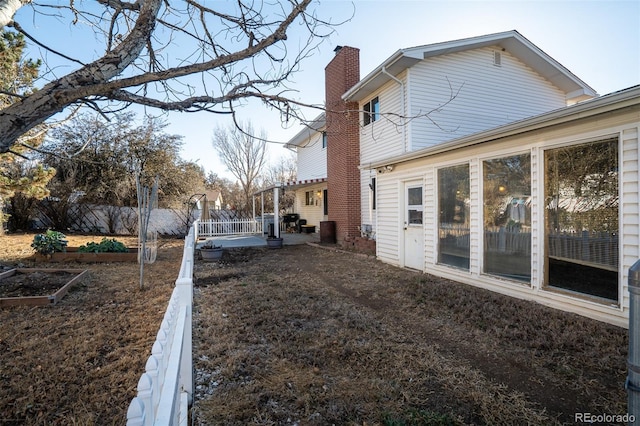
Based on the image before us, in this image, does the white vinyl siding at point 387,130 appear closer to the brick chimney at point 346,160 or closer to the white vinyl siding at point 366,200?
the white vinyl siding at point 366,200

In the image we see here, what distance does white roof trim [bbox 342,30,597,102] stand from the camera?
8859mm

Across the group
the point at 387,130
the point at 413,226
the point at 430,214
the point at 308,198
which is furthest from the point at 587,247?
the point at 308,198

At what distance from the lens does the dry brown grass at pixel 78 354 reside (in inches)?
94.7

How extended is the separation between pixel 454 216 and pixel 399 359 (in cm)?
403

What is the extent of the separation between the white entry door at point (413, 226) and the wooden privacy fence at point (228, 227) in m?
10.4

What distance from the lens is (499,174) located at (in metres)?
5.55

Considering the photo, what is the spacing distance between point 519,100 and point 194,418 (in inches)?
500

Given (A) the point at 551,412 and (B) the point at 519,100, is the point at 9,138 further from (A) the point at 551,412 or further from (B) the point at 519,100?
(B) the point at 519,100

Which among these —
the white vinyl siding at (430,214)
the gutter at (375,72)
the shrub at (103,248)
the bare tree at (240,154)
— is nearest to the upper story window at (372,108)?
the gutter at (375,72)

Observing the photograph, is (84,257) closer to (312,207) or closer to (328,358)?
(328,358)

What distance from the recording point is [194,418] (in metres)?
2.31

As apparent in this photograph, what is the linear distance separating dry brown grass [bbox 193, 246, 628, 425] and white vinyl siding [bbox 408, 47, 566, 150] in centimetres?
582

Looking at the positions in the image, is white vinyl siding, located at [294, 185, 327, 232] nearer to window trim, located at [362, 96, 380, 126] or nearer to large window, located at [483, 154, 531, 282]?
window trim, located at [362, 96, 380, 126]

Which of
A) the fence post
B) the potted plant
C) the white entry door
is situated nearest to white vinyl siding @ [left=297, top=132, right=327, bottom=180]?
the potted plant
